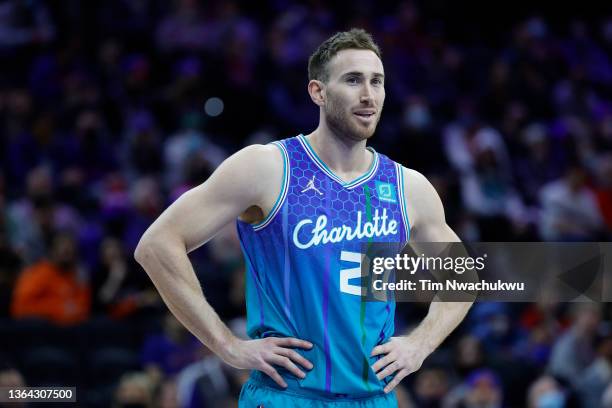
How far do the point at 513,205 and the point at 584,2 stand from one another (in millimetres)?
6494

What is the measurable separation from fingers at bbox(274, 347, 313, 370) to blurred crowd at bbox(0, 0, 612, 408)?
358 cm

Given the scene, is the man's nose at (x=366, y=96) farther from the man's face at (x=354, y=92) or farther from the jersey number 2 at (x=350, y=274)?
the jersey number 2 at (x=350, y=274)

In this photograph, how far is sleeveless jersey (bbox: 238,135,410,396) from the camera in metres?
4.70

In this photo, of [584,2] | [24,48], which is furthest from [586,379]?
[584,2]

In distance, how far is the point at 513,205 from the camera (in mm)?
13664

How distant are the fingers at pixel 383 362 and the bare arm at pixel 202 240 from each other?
327mm

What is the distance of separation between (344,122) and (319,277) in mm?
760

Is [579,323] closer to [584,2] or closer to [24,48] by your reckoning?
[24,48]

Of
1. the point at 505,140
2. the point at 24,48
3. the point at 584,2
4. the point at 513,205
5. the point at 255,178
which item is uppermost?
the point at 584,2

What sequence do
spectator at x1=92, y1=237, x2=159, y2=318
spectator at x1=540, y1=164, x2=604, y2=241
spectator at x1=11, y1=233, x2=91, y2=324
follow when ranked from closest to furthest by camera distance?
spectator at x1=11, y1=233, x2=91, y2=324
spectator at x1=92, y1=237, x2=159, y2=318
spectator at x1=540, y1=164, x2=604, y2=241

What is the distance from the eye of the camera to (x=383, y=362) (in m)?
4.78

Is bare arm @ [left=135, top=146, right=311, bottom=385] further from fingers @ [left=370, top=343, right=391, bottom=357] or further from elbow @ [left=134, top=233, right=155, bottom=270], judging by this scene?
fingers @ [left=370, top=343, right=391, bottom=357]

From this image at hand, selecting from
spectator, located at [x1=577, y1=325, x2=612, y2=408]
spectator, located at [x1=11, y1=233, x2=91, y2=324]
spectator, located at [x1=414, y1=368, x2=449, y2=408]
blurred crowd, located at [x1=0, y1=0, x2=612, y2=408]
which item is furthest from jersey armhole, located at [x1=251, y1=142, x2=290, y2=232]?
spectator, located at [x1=11, y1=233, x2=91, y2=324]

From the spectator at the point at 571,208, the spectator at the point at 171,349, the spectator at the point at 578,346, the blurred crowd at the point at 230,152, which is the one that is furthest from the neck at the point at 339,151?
the spectator at the point at 571,208
